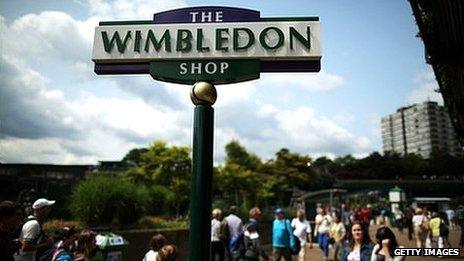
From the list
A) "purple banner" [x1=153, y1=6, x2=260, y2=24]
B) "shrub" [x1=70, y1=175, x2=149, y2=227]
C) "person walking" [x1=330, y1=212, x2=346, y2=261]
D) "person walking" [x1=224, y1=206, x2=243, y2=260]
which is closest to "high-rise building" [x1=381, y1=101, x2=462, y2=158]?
"person walking" [x1=330, y1=212, x2=346, y2=261]

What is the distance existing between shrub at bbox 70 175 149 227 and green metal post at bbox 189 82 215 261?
922cm

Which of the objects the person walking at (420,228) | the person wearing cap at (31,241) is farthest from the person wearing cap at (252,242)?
the person walking at (420,228)

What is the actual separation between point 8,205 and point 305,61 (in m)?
2.69

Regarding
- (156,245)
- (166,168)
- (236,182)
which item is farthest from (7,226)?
(236,182)

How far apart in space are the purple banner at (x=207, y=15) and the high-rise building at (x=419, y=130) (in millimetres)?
138542

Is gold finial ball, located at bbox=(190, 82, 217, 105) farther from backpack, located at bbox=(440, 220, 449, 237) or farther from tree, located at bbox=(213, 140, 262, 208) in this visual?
tree, located at bbox=(213, 140, 262, 208)

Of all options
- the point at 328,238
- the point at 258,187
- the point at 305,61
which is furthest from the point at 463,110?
the point at 258,187

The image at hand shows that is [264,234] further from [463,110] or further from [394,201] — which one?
[394,201]

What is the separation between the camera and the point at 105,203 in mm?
10805

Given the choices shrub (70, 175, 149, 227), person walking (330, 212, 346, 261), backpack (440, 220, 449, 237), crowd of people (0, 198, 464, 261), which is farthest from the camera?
backpack (440, 220, 449, 237)

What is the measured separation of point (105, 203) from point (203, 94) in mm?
9309

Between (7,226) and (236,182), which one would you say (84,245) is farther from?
(236,182)

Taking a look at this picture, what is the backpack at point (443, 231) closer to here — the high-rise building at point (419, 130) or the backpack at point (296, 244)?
the backpack at point (296, 244)

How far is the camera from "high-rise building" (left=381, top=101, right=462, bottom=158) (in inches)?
5758
